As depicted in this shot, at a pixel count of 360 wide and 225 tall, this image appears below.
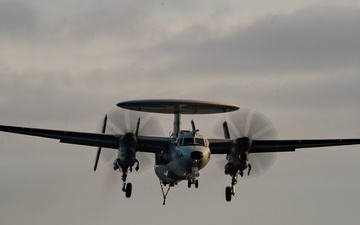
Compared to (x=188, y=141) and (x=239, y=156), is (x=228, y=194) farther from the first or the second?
(x=188, y=141)

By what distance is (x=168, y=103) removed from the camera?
65562mm

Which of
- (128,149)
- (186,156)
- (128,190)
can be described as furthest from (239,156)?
(128,190)

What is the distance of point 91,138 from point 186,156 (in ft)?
25.7

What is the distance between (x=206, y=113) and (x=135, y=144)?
6.86m

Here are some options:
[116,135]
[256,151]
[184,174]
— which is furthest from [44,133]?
[256,151]

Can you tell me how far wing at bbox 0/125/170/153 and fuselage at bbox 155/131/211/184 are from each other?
146cm

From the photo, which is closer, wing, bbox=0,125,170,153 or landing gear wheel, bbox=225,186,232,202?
wing, bbox=0,125,170,153

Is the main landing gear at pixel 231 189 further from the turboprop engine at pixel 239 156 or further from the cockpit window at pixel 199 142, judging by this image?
the cockpit window at pixel 199 142

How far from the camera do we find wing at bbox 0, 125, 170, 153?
66938mm

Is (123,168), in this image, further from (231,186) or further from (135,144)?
(231,186)

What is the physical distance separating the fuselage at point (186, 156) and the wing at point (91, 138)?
1.46m

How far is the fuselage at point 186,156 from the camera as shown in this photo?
64000 mm

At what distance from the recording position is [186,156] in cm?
6412

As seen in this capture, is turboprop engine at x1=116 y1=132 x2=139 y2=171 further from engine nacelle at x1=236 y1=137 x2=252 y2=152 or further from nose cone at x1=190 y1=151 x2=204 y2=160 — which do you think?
engine nacelle at x1=236 y1=137 x2=252 y2=152
